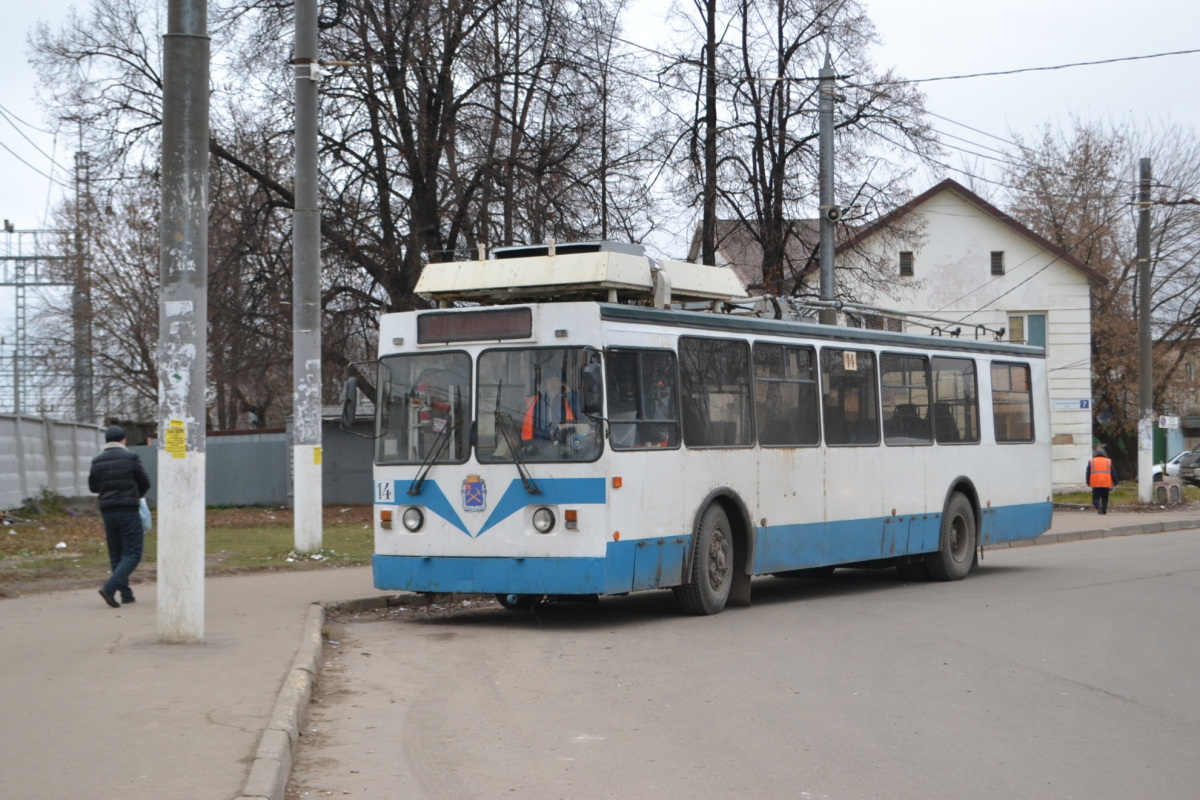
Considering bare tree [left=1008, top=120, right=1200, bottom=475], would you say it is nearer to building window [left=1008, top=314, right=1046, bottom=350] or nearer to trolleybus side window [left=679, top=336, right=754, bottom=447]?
building window [left=1008, top=314, right=1046, bottom=350]

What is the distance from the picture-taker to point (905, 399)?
1631cm

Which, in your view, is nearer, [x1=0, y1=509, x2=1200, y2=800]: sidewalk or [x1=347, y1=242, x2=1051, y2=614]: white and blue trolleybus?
[x1=0, y1=509, x2=1200, y2=800]: sidewalk

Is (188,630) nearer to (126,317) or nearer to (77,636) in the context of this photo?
(77,636)

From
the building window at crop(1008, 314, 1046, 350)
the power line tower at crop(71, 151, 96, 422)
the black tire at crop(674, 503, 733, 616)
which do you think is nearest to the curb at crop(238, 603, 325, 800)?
the black tire at crop(674, 503, 733, 616)

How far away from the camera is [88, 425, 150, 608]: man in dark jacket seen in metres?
12.9

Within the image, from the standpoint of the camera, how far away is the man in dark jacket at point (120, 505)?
12938 mm

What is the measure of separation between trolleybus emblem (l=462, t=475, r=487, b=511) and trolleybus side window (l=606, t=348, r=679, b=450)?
127 cm

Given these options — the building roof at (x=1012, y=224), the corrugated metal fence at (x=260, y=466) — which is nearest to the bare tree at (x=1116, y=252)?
the building roof at (x=1012, y=224)

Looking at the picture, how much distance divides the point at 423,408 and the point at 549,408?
1.34m

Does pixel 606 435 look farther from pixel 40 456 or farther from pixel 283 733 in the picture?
pixel 40 456

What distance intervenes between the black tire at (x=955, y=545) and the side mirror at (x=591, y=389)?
704cm

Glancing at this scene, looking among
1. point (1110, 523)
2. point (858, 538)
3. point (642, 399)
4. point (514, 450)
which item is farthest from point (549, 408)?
point (1110, 523)

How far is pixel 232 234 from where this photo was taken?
26.8 m

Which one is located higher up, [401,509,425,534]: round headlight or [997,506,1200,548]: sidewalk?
[401,509,425,534]: round headlight
